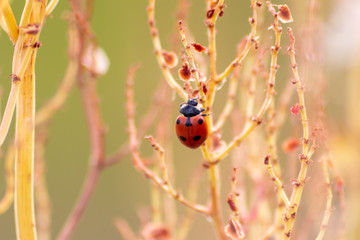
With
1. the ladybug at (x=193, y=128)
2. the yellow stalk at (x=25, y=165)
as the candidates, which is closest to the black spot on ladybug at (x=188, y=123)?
the ladybug at (x=193, y=128)

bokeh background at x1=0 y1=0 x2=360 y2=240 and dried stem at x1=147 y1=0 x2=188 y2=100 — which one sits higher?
bokeh background at x1=0 y1=0 x2=360 y2=240

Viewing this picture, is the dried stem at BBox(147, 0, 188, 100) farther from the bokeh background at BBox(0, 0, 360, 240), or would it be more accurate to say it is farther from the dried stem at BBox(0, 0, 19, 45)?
the bokeh background at BBox(0, 0, 360, 240)

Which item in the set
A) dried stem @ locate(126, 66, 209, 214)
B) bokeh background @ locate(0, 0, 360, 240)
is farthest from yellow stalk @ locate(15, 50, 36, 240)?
bokeh background @ locate(0, 0, 360, 240)

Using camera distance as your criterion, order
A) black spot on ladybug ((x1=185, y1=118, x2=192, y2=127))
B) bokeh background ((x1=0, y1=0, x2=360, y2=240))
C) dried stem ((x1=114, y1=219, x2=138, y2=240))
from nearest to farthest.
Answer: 1. black spot on ladybug ((x1=185, y1=118, x2=192, y2=127))
2. dried stem ((x1=114, y1=219, x2=138, y2=240))
3. bokeh background ((x1=0, y1=0, x2=360, y2=240))

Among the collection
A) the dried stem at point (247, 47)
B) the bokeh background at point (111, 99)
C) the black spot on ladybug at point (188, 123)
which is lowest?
the dried stem at point (247, 47)

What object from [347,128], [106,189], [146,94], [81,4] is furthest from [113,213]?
Result: [81,4]

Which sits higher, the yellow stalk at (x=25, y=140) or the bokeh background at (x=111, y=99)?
the bokeh background at (x=111, y=99)

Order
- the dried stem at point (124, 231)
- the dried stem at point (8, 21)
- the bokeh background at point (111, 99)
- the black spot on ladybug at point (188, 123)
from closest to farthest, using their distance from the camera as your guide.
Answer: the dried stem at point (8, 21) < the black spot on ladybug at point (188, 123) < the dried stem at point (124, 231) < the bokeh background at point (111, 99)

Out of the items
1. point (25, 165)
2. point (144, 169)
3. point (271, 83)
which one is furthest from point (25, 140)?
point (271, 83)

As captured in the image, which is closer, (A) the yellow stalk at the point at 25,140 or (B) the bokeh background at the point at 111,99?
(A) the yellow stalk at the point at 25,140

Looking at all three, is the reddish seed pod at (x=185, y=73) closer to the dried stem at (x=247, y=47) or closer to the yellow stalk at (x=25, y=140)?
the dried stem at (x=247, y=47)

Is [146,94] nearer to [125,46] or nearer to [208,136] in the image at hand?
[125,46]

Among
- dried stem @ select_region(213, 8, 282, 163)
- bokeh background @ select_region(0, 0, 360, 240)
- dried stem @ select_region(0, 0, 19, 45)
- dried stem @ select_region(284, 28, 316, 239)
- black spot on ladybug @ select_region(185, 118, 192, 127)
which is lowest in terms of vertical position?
dried stem @ select_region(284, 28, 316, 239)
